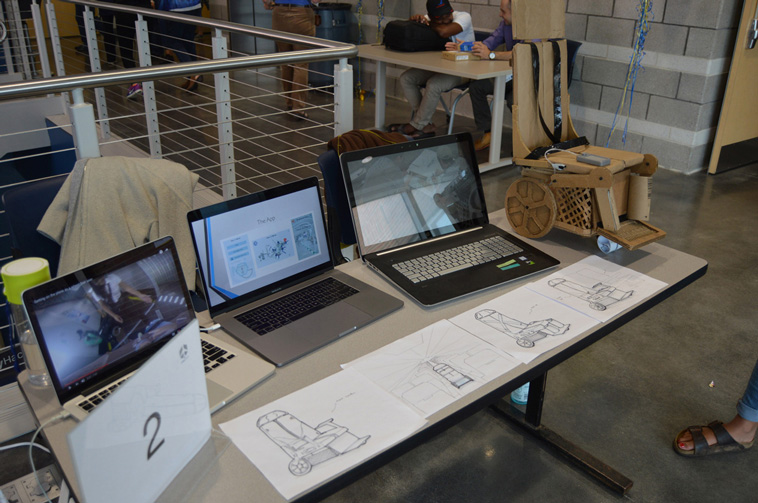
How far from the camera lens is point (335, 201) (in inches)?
73.2

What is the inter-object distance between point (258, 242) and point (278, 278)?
0.33 feet

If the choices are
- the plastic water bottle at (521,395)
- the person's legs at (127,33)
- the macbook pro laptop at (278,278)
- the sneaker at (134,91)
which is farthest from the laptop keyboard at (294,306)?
the person's legs at (127,33)

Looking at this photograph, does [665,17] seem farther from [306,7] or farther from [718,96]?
[306,7]

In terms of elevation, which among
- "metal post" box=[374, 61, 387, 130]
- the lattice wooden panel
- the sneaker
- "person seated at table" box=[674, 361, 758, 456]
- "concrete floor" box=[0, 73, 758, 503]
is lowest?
"concrete floor" box=[0, 73, 758, 503]

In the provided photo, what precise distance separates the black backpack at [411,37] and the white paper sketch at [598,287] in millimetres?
3202

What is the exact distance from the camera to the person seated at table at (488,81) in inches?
171

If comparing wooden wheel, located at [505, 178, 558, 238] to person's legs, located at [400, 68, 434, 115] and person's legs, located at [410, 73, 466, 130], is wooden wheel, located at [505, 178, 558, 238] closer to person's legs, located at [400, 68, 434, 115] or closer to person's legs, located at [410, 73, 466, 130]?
person's legs, located at [410, 73, 466, 130]

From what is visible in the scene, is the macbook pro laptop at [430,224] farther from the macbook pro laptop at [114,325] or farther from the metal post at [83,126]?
the metal post at [83,126]

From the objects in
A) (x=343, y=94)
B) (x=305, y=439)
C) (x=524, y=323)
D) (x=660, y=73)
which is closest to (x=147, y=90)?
(x=343, y=94)

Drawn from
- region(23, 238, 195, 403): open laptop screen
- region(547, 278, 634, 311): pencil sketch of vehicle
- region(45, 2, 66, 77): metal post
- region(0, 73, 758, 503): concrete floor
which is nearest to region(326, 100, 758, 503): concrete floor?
region(0, 73, 758, 503): concrete floor

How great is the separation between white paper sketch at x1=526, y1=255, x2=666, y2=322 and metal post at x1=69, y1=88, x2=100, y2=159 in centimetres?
122

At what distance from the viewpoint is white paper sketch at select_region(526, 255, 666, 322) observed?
1.45m

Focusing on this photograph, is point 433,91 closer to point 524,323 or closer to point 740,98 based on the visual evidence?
point 740,98

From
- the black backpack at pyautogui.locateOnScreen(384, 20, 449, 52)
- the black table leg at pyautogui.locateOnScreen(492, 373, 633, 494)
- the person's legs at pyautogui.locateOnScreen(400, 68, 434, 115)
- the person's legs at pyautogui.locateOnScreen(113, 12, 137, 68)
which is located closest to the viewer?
the black table leg at pyautogui.locateOnScreen(492, 373, 633, 494)
